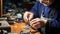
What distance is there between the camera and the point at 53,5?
3.46 feet

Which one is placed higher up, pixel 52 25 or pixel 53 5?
pixel 53 5

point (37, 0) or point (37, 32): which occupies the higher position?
point (37, 0)

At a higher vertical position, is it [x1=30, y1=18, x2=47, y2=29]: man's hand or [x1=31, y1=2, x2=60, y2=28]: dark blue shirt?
[x1=31, y1=2, x2=60, y2=28]: dark blue shirt

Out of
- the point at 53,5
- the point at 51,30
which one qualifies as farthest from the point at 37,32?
the point at 53,5

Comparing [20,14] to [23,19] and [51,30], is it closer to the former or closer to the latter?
[23,19]

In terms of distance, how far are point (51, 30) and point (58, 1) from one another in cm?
20

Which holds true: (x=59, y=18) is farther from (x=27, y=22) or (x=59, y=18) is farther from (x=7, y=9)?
(x=7, y=9)

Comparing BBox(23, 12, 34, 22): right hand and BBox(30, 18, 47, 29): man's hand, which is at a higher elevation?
BBox(23, 12, 34, 22): right hand

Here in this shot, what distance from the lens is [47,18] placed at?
1053 mm

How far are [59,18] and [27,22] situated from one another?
226 millimetres

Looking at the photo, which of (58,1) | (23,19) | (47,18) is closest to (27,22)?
(23,19)

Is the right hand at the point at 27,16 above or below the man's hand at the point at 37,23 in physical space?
above

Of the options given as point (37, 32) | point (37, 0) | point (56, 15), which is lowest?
point (37, 32)

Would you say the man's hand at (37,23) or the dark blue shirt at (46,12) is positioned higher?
the dark blue shirt at (46,12)
